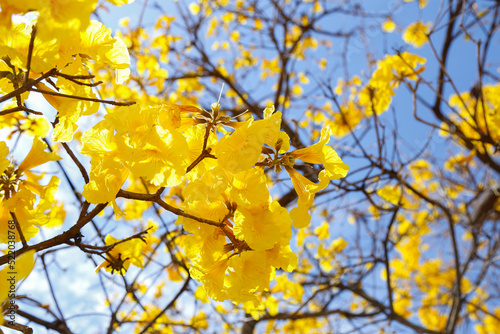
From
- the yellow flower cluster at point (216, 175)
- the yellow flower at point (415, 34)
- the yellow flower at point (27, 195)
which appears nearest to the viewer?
the yellow flower cluster at point (216, 175)

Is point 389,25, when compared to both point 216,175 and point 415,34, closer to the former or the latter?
point 415,34

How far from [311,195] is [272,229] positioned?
20cm

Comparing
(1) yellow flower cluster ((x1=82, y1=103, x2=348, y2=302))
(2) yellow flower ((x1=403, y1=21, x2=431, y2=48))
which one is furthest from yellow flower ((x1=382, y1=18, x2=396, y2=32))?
(1) yellow flower cluster ((x1=82, y1=103, x2=348, y2=302))

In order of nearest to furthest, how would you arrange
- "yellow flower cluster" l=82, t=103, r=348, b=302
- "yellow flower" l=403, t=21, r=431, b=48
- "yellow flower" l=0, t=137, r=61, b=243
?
"yellow flower cluster" l=82, t=103, r=348, b=302 → "yellow flower" l=0, t=137, r=61, b=243 → "yellow flower" l=403, t=21, r=431, b=48

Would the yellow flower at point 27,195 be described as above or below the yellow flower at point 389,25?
below

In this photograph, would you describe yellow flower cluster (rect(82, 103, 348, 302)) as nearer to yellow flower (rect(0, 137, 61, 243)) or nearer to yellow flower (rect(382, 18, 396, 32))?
yellow flower (rect(0, 137, 61, 243))

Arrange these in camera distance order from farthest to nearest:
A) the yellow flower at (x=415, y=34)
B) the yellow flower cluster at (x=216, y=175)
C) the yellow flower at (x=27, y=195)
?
the yellow flower at (x=415, y=34), the yellow flower at (x=27, y=195), the yellow flower cluster at (x=216, y=175)

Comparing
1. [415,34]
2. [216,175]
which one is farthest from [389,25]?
[216,175]

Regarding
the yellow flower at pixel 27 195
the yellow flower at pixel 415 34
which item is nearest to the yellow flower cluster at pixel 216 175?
the yellow flower at pixel 27 195

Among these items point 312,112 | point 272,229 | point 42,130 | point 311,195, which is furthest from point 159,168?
point 312,112

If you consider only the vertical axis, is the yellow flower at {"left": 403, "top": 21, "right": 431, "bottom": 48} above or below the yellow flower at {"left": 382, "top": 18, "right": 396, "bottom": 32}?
below

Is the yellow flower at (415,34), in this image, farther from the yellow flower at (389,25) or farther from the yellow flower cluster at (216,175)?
the yellow flower cluster at (216,175)

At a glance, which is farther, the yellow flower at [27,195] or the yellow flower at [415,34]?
the yellow flower at [415,34]

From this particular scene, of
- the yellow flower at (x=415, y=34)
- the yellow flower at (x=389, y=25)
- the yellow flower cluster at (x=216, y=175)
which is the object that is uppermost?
the yellow flower at (x=389, y=25)
